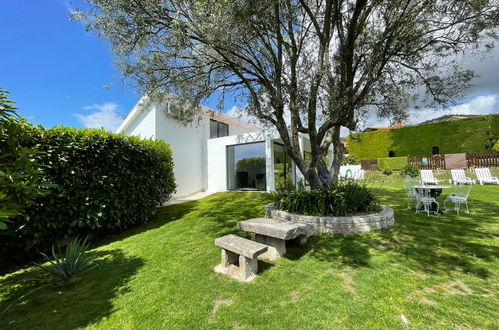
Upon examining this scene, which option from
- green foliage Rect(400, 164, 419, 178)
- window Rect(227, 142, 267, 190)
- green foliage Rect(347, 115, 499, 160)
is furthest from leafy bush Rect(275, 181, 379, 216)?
green foliage Rect(400, 164, 419, 178)

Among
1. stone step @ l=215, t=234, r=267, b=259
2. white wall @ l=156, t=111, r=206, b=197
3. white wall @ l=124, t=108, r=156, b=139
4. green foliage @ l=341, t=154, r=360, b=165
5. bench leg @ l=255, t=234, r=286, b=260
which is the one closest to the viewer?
stone step @ l=215, t=234, r=267, b=259

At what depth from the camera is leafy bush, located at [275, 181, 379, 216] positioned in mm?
5191

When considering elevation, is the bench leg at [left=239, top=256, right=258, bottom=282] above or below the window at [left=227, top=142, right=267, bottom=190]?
below

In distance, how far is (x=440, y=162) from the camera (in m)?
18.1

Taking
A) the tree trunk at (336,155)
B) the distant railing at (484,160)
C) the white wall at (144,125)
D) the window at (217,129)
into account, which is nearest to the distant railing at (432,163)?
the distant railing at (484,160)

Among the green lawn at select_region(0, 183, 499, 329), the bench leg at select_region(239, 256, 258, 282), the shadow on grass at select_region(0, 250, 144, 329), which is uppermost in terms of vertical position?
the bench leg at select_region(239, 256, 258, 282)

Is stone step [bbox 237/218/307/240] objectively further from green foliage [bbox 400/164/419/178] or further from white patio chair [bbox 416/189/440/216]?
green foliage [bbox 400/164/419/178]

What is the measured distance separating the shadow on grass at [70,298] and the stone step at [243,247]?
5.21 feet

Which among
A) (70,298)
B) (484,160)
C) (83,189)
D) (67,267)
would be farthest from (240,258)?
(484,160)

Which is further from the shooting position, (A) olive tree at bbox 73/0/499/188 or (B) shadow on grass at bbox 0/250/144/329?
(A) olive tree at bbox 73/0/499/188

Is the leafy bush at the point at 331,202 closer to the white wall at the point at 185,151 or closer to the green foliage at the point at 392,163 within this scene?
the white wall at the point at 185,151

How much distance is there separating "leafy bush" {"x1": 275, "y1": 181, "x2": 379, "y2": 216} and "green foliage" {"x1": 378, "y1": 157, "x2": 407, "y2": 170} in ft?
62.5

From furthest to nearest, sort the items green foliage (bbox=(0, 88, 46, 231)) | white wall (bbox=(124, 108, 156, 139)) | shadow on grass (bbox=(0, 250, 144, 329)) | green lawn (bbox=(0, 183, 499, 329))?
white wall (bbox=(124, 108, 156, 139))
shadow on grass (bbox=(0, 250, 144, 329))
green lawn (bbox=(0, 183, 499, 329))
green foliage (bbox=(0, 88, 46, 231))

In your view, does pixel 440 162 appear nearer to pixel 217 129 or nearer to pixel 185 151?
pixel 217 129
